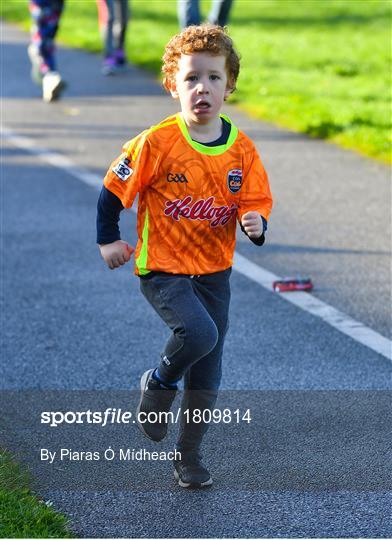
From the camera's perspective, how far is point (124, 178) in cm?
446

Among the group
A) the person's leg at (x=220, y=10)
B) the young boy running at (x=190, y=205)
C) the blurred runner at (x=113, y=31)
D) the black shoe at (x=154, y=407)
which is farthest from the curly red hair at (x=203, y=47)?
the blurred runner at (x=113, y=31)

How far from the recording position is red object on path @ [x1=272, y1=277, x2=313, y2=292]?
23.2 feet

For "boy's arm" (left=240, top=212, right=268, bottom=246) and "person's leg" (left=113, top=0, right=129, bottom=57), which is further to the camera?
"person's leg" (left=113, top=0, right=129, bottom=57)

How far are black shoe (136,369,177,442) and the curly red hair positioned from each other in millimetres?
1067

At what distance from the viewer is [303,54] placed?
1838 centimetres

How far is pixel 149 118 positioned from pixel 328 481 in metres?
8.22

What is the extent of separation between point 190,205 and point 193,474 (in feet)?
3.02

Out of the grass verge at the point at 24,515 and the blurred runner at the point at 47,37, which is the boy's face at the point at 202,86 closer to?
the grass verge at the point at 24,515

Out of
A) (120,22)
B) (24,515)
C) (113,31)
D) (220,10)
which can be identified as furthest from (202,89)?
(113,31)

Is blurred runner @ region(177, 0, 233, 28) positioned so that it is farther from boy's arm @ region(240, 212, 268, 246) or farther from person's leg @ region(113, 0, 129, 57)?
boy's arm @ region(240, 212, 268, 246)

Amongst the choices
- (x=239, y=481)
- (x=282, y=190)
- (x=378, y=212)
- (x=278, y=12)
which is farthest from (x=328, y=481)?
(x=278, y=12)

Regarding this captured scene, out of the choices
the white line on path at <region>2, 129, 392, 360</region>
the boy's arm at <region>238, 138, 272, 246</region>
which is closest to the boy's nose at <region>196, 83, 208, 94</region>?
the boy's arm at <region>238, 138, 272, 246</region>

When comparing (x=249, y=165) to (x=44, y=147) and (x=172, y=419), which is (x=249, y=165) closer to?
(x=172, y=419)

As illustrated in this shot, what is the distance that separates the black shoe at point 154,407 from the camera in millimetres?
4602
